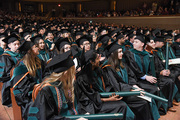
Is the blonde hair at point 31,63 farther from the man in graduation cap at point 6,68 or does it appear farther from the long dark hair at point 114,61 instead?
the long dark hair at point 114,61

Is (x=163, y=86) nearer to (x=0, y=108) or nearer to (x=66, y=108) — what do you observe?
(x=66, y=108)

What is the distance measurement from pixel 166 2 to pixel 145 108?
15.8m

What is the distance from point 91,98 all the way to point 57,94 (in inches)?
29.4

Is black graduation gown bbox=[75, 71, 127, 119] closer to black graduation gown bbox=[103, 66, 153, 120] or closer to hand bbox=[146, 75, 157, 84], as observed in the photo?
black graduation gown bbox=[103, 66, 153, 120]

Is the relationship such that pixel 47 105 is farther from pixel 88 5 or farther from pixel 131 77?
pixel 88 5

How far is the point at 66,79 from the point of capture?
203 centimetres

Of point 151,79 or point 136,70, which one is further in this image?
point 136,70

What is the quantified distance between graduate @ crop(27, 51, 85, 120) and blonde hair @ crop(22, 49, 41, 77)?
81 centimetres

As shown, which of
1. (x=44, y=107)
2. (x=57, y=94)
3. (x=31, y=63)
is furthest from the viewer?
(x=31, y=63)

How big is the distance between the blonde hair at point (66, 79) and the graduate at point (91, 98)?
341mm

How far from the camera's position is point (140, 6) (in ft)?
60.2

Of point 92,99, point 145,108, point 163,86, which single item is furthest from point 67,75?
point 163,86

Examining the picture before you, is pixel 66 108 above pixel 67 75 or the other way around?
the other way around

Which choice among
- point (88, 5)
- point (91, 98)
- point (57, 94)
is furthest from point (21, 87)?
point (88, 5)
